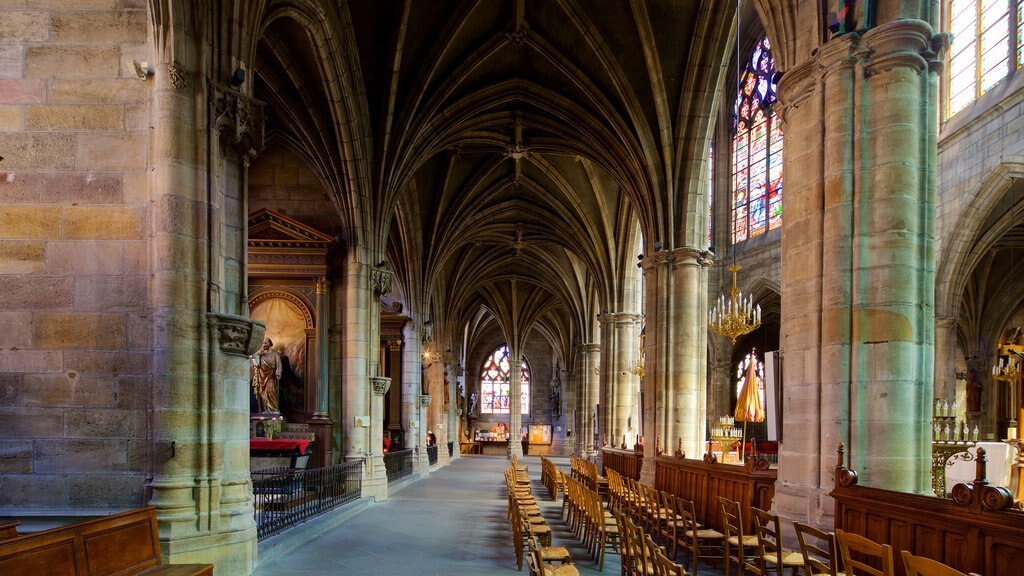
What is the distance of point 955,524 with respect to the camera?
5.26m

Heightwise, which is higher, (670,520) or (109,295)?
(109,295)

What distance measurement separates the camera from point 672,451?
52.1 ft

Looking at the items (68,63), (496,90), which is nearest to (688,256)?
(496,90)

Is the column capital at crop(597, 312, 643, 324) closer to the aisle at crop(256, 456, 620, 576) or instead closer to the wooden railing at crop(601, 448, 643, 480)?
the wooden railing at crop(601, 448, 643, 480)

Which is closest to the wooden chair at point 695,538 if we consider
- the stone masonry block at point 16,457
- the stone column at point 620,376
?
the stone masonry block at point 16,457

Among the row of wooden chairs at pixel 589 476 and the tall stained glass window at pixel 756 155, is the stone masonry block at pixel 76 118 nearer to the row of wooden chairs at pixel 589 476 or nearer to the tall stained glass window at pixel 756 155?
the row of wooden chairs at pixel 589 476

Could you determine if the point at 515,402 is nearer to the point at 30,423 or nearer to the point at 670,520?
the point at 670,520

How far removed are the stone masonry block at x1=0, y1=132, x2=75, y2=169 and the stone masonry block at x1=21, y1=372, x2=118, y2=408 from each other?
2.15 meters

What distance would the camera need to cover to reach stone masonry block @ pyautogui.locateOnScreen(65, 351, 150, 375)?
23.0ft

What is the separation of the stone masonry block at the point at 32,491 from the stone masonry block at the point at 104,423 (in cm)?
47

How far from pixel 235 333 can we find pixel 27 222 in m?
2.34

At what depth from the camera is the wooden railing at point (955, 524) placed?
480 cm

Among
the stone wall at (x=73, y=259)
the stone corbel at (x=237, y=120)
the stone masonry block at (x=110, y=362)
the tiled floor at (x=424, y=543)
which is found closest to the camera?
the stone wall at (x=73, y=259)

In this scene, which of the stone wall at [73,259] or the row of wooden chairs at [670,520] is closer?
the stone wall at [73,259]
